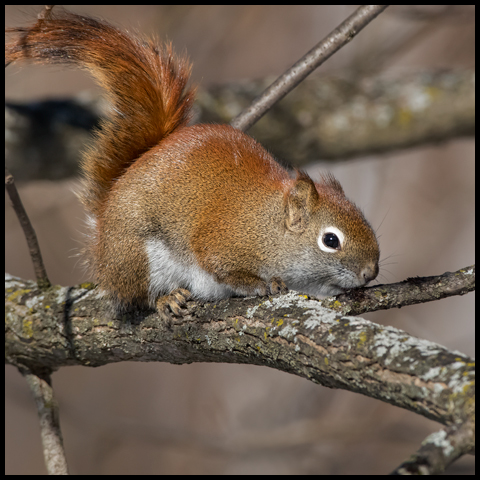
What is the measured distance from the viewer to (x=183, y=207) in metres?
2.35

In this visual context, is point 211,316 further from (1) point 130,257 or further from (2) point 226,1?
(2) point 226,1

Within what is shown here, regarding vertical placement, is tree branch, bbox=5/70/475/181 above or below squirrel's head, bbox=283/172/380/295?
above

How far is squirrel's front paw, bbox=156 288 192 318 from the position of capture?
85.2 inches

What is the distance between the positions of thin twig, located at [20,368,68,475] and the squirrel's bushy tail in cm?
84

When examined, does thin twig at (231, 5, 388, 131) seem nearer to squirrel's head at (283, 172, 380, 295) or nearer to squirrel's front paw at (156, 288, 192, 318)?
squirrel's head at (283, 172, 380, 295)

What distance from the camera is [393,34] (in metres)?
4.65

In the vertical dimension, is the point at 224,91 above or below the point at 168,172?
above

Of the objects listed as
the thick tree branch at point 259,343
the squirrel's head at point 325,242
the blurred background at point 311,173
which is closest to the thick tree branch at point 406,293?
the thick tree branch at point 259,343

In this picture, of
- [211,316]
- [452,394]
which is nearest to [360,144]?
[211,316]

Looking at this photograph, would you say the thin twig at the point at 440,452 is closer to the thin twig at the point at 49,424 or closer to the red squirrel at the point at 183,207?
the red squirrel at the point at 183,207

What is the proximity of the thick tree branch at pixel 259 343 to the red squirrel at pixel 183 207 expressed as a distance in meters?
0.18

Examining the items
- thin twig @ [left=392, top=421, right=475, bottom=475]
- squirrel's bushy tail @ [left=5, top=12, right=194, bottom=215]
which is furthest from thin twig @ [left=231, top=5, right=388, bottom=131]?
thin twig @ [left=392, top=421, right=475, bottom=475]

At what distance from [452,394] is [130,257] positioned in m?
1.52

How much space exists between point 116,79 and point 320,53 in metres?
0.93
